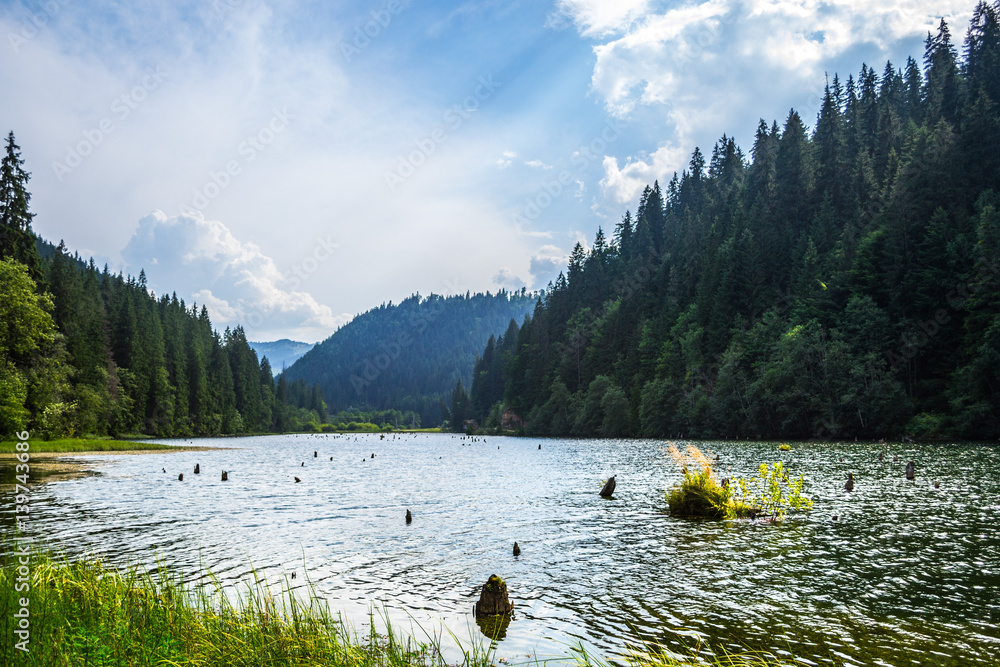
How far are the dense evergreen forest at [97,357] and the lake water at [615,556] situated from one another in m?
29.8

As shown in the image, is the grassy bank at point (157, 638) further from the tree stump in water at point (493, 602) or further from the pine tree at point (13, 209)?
the pine tree at point (13, 209)

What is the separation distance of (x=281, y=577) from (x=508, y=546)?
8.00 meters

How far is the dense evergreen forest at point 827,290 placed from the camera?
76.8 metres

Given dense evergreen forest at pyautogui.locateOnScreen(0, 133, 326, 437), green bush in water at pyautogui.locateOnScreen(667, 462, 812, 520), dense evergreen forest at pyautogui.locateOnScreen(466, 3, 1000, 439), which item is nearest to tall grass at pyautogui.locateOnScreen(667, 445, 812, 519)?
green bush in water at pyautogui.locateOnScreen(667, 462, 812, 520)

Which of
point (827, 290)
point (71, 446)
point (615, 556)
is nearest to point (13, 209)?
point (71, 446)

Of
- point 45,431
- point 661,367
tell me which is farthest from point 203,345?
point 661,367

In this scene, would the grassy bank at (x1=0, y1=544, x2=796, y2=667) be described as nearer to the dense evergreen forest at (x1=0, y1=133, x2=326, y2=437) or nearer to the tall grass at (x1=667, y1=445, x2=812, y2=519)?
the tall grass at (x1=667, y1=445, x2=812, y2=519)

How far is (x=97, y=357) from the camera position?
104 meters

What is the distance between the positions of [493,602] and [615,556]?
24.4 feet

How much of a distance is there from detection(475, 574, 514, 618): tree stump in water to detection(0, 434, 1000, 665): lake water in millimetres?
390

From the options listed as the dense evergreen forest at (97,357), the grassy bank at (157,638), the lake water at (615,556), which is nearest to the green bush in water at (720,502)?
the lake water at (615,556)

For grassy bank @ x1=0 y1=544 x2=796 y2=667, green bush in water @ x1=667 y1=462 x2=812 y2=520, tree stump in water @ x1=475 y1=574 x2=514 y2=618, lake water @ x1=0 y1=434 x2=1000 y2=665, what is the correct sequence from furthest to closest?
1. green bush in water @ x1=667 y1=462 x2=812 y2=520
2. tree stump in water @ x1=475 y1=574 x2=514 y2=618
3. lake water @ x1=0 y1=434 x2=1000 y2=665
4. grassy bank @ x1=0 y1=544 x2=796 y2=667

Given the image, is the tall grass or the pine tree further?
the pine tree

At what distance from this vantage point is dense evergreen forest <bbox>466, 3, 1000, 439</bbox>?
252 ft
